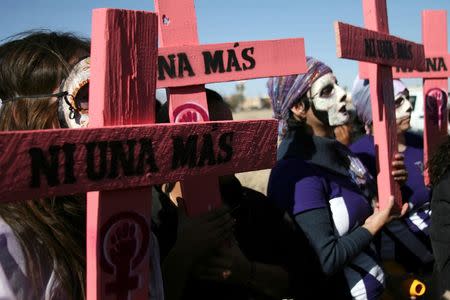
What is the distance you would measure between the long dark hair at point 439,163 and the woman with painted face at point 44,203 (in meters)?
1.47

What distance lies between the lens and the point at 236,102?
69.6m

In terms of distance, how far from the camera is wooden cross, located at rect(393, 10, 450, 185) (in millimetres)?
2852

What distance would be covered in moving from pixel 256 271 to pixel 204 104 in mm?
552

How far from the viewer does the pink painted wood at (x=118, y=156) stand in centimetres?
85

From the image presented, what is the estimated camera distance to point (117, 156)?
957 mm

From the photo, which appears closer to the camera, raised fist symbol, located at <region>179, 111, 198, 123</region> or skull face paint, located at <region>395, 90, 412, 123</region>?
raised fist symbol, located at <region>179, 111, 198, 123</region>

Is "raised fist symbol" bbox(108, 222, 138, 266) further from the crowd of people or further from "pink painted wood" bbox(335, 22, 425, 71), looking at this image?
"pink painted wood" bbox(335, 22, 425, 71)

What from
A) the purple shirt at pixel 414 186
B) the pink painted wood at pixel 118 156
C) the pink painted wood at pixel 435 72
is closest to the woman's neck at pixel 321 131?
the purple shirt at pixel 414 186

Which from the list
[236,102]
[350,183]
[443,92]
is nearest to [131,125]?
[350,183]

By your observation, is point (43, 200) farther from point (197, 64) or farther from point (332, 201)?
point (332, 201)

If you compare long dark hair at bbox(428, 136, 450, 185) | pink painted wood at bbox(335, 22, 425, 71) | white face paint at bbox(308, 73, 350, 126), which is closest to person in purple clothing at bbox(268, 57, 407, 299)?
white face paint at bbox(308, 73, 350, 126)

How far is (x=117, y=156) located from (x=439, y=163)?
1691mm

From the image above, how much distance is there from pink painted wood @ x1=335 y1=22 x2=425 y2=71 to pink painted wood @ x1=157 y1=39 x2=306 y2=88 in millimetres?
282

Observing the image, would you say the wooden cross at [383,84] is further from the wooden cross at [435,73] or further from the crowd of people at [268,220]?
the wooden cross at [435,73]
